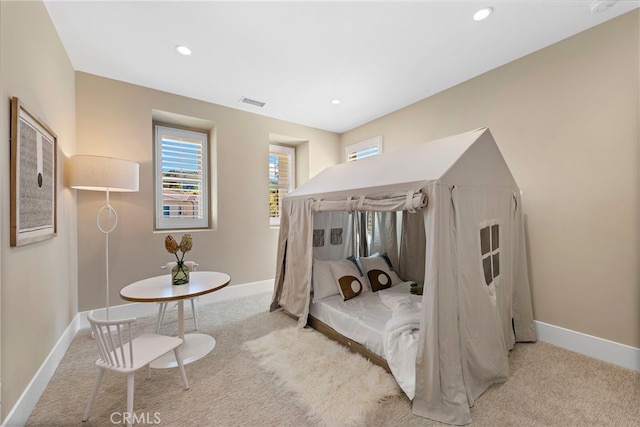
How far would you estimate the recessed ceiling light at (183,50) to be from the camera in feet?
8.56

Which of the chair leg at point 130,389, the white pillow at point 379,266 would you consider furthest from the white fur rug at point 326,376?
the white pillow at point 379,266

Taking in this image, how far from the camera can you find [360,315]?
2.53 metres

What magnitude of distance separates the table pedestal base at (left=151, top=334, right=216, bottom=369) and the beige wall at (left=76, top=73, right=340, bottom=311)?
1.26 m

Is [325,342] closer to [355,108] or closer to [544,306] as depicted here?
[544,306]

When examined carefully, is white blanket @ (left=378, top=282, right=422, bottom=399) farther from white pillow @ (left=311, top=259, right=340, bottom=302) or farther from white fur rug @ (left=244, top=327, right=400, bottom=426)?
white pillow @ (left=311, top=259, right=340, bottom=302)

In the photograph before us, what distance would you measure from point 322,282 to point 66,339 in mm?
2544

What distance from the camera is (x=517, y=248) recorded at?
8.59ft

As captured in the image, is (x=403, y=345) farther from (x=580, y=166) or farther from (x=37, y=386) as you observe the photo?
(x=37, y=386)

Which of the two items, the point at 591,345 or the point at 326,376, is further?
the point at 591,345

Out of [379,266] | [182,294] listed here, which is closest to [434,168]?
[379,266]

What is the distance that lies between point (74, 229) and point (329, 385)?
3.11 m

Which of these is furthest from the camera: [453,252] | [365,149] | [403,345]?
[365,149]

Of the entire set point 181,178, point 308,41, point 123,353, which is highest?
point 308,41

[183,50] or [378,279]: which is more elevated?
[183,50]
